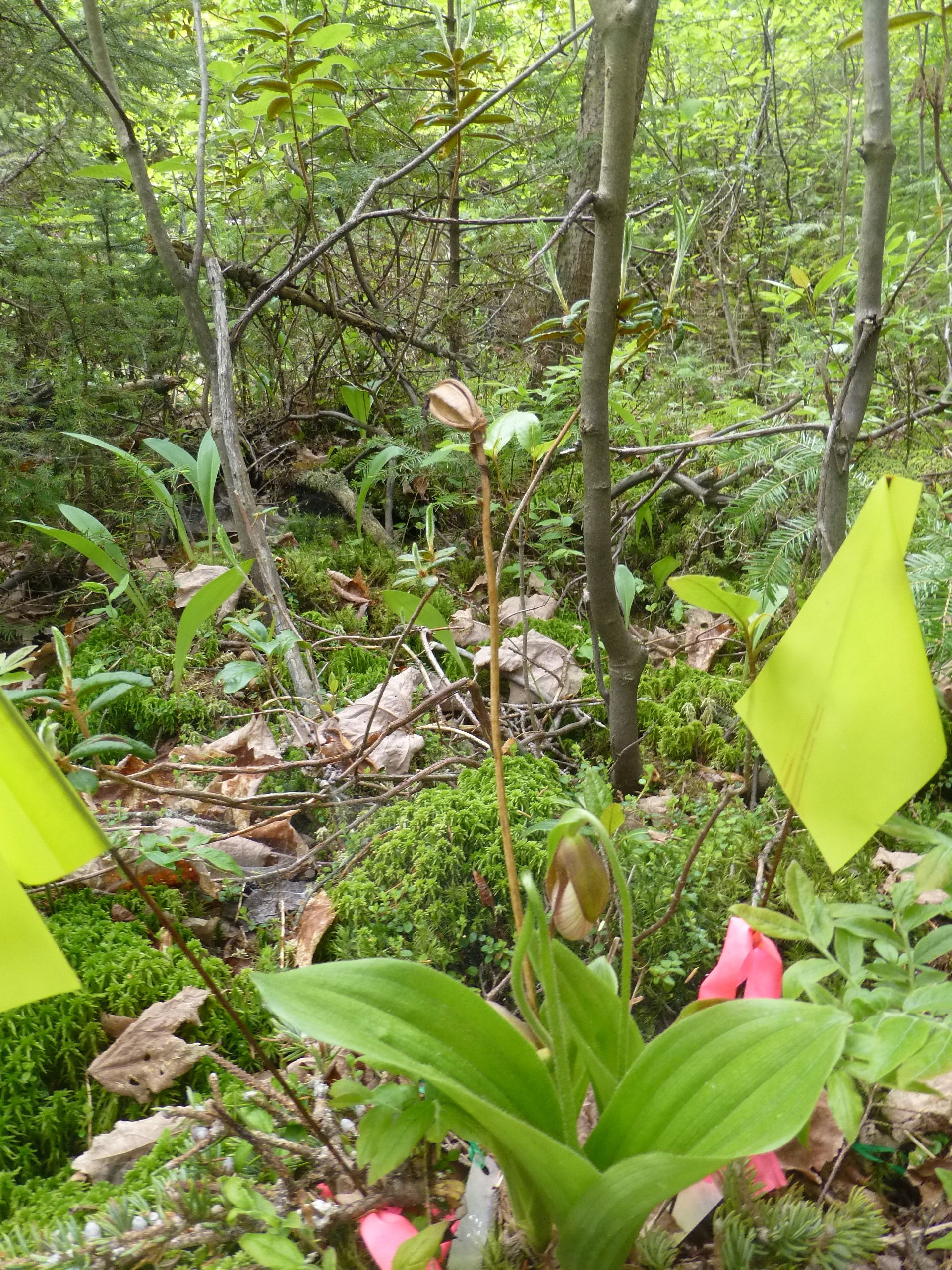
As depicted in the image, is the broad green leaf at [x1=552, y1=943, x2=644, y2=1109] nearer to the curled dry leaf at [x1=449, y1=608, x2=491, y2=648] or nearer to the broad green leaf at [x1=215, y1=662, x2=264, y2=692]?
the broad green leaf at [x1=215, y1=662, x2=264, y2=692]

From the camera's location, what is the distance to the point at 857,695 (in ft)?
1.95

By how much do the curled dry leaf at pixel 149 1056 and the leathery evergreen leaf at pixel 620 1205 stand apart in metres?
0.53

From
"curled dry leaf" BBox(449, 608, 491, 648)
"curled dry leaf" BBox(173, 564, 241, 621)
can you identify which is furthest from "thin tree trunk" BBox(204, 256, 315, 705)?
"curled dry leaf" BBox(449, 608, 491, 648)

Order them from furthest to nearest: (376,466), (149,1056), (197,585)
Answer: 1. (376,466)
2. (197,585)
3. (149,1056)

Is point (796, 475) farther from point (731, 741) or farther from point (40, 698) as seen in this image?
point (40, 698)

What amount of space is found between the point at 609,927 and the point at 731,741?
2.37 ft

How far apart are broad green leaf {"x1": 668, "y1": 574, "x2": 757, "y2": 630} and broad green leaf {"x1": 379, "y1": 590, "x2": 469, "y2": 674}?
934mm

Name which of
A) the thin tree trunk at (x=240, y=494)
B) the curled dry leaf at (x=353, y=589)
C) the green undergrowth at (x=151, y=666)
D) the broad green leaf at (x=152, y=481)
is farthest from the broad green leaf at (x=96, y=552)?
the curled dry leaf at (x=353, y=589)

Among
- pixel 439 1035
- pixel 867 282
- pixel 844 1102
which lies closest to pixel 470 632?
pixel 867 282

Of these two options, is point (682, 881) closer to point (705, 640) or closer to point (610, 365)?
point (610, 365)

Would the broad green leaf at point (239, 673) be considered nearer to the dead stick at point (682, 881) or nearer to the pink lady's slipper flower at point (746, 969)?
the dead stick at point (682, 881)

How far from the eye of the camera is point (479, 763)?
1483 millimetres

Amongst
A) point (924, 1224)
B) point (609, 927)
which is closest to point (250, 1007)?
point (609, 927)

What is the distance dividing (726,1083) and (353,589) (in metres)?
1.98
